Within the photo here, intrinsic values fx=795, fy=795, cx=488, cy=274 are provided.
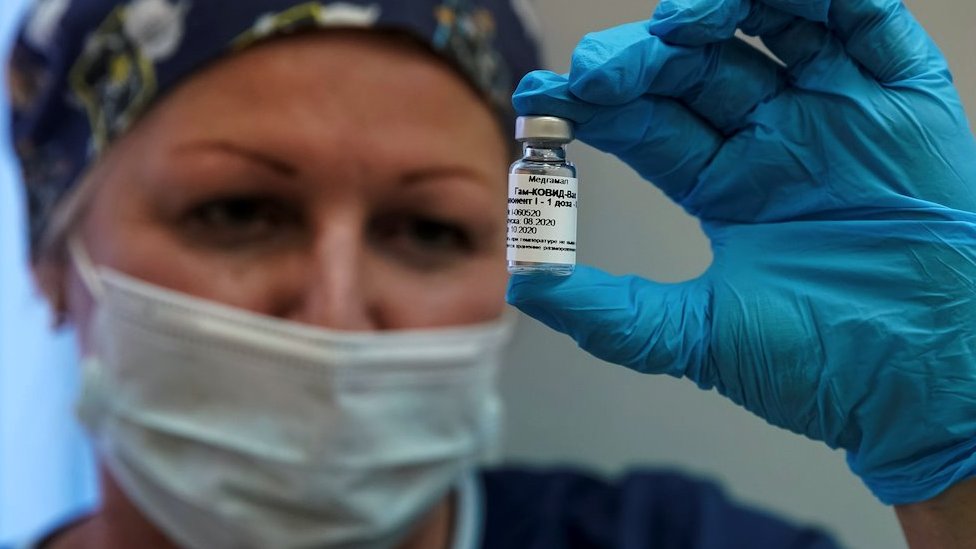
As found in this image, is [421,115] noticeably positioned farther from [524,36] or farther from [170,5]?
[170,5]

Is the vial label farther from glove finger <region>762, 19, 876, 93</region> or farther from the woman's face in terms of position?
the woman's face

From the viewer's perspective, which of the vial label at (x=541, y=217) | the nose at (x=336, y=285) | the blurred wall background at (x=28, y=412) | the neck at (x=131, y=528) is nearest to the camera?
the vial label at (x=541, y=217)

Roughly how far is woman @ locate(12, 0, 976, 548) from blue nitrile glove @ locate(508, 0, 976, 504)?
41 cm

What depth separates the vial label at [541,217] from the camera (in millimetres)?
467

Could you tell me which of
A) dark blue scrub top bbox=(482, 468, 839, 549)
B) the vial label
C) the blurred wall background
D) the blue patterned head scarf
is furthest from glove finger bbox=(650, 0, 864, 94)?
the blurred wall background

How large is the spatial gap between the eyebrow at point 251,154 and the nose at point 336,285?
0.08 meters

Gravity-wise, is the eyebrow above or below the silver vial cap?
below

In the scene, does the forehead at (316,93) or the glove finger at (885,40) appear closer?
the glove finger at (885,40)

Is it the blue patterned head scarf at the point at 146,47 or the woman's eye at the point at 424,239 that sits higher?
the blue patterned head scarf at the point at 146,47

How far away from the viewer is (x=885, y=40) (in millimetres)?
509

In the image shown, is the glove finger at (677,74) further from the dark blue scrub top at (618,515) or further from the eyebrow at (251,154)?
the dark blue scrub top at (618,515)

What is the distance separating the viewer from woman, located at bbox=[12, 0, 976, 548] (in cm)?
87

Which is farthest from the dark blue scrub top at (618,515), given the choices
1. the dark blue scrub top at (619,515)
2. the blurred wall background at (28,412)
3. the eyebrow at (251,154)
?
the eyebrow at (251,154)

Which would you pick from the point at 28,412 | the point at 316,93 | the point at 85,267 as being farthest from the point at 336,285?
the point at 28,412
